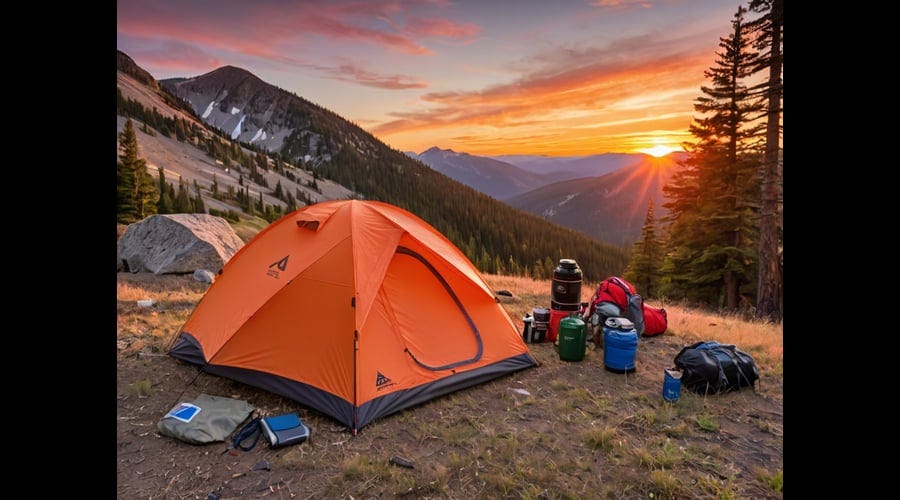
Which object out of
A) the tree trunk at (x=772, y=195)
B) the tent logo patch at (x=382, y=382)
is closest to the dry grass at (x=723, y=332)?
the tree trunk at (x=772, y=195)

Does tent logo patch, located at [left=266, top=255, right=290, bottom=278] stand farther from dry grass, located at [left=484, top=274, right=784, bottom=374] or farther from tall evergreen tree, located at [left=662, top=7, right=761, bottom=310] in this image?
tall evergreen tree, located at [left=662, top=7, right=761, bottom=310]

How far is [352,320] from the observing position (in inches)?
225

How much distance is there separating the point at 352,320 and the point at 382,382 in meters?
0.92

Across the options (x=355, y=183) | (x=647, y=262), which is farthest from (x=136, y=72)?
(x=647, y=262)

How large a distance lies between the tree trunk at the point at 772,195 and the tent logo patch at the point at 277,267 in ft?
46.5

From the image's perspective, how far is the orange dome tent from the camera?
5656 mm

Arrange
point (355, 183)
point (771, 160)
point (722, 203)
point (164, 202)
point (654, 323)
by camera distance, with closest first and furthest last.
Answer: point (654, 323), point (771, 160), point (722, 203), point (164, 202), point (355, 183)

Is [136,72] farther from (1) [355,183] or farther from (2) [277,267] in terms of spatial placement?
(2) [277,267]

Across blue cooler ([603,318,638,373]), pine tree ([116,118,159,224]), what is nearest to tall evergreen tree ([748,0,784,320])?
blue cooler ([603,318,638,373])

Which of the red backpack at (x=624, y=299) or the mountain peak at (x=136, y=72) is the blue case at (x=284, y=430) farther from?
the mountain peak at (x=136, y=72)
